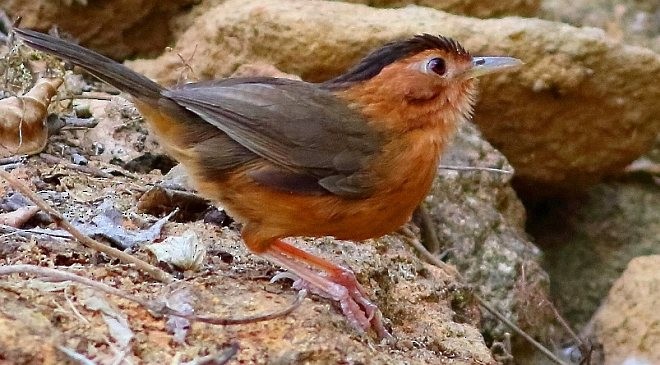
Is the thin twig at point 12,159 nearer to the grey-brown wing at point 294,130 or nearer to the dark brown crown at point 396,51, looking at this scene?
the grey-brown wing at point 294,130

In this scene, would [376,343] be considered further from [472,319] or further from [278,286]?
[472,319]

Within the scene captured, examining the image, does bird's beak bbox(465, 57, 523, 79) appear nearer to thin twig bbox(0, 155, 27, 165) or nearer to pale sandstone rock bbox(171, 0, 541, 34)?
thin twig bbox(0, 155, 27, 165)

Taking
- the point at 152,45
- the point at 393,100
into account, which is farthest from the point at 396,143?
the point at 152,45

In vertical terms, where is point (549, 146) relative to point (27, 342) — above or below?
above

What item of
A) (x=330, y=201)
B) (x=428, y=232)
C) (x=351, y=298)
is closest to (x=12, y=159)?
(x=330, y=201)

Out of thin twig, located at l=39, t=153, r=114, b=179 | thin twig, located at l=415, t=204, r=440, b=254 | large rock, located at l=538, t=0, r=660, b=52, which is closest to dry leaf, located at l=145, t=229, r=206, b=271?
thin twig, located at l=39, t=153, r=114, b=179

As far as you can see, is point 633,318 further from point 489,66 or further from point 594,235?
point 489,66
